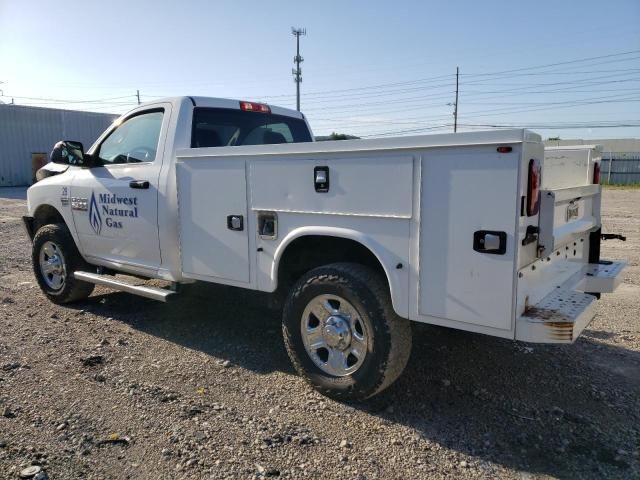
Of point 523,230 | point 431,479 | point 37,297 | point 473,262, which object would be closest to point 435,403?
point 431,479

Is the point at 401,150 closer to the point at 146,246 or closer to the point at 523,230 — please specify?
the point at 523,230

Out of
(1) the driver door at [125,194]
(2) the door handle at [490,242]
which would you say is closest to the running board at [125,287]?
(1) the driver door at [125,194]

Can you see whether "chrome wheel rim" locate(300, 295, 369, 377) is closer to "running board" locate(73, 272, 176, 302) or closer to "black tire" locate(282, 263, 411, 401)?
"black tire" locate(282, 263, 411, 401)

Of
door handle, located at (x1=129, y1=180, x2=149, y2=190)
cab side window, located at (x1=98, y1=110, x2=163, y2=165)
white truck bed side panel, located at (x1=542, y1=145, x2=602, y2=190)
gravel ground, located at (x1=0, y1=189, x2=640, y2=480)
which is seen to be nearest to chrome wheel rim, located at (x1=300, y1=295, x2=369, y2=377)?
gravel ground, located at (x1=0, y1=189, x2=640, y2=480)

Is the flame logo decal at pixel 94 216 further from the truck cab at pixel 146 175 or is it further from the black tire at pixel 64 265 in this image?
the black tire at pixel 64 265

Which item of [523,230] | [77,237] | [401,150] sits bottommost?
[77,237]

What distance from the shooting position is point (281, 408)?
3.54 metres

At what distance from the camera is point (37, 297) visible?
634 cm

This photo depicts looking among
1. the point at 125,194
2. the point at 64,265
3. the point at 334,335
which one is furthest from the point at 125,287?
the point at 334,335

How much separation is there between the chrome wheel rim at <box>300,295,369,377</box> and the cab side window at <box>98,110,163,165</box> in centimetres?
222

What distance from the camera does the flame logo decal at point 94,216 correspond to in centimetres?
530

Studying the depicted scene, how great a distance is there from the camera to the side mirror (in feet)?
17.6

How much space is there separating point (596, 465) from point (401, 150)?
6.63 ft

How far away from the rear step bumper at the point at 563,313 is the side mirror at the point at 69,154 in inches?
175
